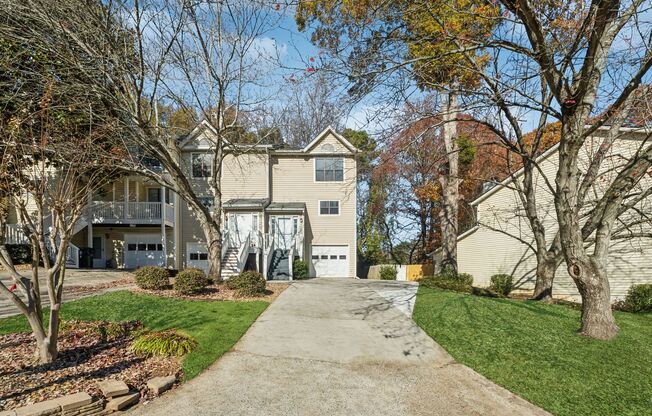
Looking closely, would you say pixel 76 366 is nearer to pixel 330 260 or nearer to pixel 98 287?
pixel 98 287

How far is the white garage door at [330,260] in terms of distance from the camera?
68.9 feet

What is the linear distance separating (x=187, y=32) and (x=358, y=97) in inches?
301

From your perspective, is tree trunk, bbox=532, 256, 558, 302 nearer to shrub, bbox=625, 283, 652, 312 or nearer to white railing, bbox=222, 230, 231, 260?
shrub, bbox=625, 283, 652, 312

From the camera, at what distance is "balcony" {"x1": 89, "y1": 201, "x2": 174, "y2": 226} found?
19547 mm

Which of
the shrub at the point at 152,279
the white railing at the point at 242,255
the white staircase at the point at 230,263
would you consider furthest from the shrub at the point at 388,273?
the shrub at the point at 152,279

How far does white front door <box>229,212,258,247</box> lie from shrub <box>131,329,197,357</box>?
13.1 meters

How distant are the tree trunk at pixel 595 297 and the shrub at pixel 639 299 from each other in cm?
709

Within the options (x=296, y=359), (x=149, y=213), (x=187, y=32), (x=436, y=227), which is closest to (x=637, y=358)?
(x=296, y=359)

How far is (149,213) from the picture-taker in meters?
19.7

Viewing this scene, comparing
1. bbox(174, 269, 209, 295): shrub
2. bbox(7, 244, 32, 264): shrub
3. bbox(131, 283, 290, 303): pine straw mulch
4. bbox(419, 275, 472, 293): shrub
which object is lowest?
bbox(419, 275, 472, 293): shrub

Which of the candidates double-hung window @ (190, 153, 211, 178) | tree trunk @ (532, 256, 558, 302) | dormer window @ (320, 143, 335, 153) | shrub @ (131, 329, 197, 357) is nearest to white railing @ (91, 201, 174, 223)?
double-hung window @ (190, 153, 211, 178)

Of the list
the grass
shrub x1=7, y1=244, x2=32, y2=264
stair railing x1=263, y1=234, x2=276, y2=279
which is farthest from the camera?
stair railing x1=263, y1=234, x2=276, y2=279

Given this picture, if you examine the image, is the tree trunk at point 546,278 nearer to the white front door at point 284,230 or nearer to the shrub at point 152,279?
the shrub at point 152,279

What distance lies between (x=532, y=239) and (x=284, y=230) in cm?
1175
